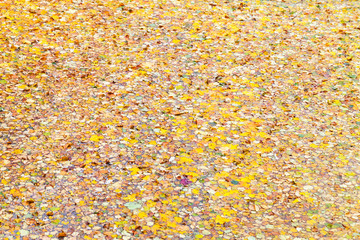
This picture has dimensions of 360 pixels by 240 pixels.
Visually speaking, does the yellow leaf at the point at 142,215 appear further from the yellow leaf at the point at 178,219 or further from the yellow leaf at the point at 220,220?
the yellow leaf at the point at 220,220

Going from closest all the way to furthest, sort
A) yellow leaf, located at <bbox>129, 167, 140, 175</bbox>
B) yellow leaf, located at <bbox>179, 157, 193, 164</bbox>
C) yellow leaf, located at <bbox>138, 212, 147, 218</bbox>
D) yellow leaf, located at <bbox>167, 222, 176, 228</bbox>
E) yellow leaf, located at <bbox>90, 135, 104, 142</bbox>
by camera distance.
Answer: yellow leaf, located at <bbox>167, 222, 176, 228</bbox> < yellow leaf, located at <bbox>138, 212, 147, 218</bbox> < yellow leaf, located at <bbox>129, 167, 140, 175</bbox> < yellow leaf, located at <bbox>179, 157, 193, 164</bbox> < yellow leaf, located at <bbox>90, 135, 104, 142</bbox>

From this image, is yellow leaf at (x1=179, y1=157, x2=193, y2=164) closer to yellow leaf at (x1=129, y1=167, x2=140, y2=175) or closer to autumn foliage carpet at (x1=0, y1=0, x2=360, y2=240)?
autumn foliage carpet at (x1=0, y1=0, x2=360, y2=240)

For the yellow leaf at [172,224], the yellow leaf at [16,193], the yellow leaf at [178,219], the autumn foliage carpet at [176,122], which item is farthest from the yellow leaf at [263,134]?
the yellow leaf at [16,193]

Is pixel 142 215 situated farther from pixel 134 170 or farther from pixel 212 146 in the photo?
pixel 212 146

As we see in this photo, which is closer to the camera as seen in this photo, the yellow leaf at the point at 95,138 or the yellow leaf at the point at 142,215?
A: the yellow leaf at the point at 142,215

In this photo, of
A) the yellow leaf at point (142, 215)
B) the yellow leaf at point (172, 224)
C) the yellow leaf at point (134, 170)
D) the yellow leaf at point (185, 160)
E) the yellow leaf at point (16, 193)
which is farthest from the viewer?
the yellow leaf at point (185, 160)

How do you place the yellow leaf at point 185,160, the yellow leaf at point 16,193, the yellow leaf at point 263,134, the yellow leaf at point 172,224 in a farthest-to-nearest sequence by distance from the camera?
the yellow leaf at point 263,134
the yellow leaf at point 185,160
the yellow leaf at point 16,193
the yellow leaf at point 172,224

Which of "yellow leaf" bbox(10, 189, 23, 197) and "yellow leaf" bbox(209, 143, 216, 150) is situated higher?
"yellow leaf" bbox(209, 143, 216, 150)

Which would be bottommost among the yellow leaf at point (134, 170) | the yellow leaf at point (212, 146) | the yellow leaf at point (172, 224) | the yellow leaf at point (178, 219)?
the yellow leaf at point (172, 224)

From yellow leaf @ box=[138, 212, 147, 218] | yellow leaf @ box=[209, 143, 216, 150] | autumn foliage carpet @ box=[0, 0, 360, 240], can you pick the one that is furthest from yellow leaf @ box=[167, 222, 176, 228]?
yellow leaf @ box=[209, 143, 216, 150]

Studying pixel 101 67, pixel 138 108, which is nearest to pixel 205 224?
pixel 138 108

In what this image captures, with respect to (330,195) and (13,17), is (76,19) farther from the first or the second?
(330,195)

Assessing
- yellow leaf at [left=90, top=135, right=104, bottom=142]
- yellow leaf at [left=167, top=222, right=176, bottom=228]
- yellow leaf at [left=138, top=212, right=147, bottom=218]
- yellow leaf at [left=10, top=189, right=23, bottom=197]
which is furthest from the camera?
yellow leaf at [left=90, top=135, right=104, bottom=142]

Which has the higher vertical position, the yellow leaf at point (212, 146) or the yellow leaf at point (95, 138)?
the yellow leaf at point (212, 146)
